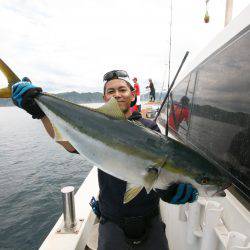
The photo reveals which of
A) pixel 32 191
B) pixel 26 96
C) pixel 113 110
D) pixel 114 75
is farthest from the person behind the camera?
pixel 32 191

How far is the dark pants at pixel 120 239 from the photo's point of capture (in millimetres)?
2957

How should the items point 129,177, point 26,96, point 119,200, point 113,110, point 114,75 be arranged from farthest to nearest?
1. point 114,75
2. point 119,200
3. point 26,96
4. point 113,110
5. point 129,177

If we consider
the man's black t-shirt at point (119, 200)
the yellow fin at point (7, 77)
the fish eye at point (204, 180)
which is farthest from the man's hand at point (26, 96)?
the fish eye at point (204, 180)

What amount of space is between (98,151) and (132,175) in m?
0.34

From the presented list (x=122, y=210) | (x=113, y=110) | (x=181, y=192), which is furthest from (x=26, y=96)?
(x=181, y=192)

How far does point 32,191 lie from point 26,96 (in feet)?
46.5

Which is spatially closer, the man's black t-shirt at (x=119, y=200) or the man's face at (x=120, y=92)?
the man's black t-shirt at (x=119, y=200)

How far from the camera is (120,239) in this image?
2969 millimetres

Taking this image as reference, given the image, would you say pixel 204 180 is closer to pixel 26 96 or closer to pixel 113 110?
pixel 113 110

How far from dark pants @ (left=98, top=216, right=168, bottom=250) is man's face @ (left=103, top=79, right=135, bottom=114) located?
139cm

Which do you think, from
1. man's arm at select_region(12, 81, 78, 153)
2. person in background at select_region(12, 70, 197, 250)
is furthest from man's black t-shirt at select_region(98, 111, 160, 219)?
man's arm at select_region(12, 81, 78, 153)

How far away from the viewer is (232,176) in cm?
204

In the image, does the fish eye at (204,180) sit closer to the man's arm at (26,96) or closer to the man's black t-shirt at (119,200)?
the man's black t-shirt at (119,200)

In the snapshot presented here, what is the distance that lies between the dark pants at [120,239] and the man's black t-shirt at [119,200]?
0.53 ft
